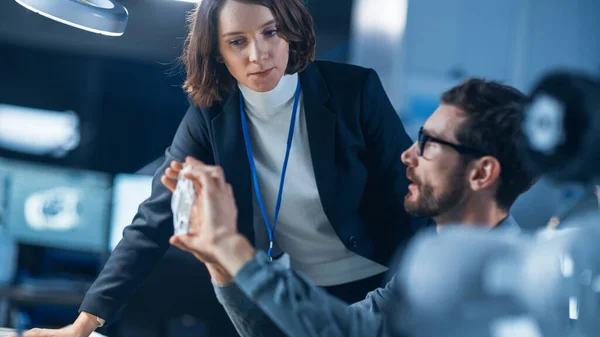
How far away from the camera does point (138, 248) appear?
118 cm

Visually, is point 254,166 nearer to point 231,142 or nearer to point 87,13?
point 231,142

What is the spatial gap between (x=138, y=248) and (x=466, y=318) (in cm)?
63

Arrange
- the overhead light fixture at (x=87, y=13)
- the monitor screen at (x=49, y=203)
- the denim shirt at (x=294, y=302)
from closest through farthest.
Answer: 1. the denim shirt at (x=294, y=302)
2. the overhead light fixture at (x=87, y=13)
3. the monitor screen at (x=49, y=203)

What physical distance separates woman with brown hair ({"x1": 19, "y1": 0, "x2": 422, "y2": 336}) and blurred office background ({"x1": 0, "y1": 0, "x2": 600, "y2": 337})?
0.24 ft

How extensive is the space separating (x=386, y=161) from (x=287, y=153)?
→ 0.59ft

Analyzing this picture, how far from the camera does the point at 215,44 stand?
1.12 meters

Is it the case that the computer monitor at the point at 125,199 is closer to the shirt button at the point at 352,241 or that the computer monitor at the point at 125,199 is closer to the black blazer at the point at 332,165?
the black blazer at the point at 332,165

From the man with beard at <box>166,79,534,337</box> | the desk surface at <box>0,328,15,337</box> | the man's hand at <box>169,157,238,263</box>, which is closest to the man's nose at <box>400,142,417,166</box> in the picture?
the man with beard at <box>166,79,534,337</box>

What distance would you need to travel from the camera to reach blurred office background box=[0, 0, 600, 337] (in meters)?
1.30

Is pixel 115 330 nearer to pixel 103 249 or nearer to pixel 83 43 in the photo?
pixel 103 249

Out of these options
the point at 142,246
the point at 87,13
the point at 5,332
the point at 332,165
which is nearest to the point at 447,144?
the point at 332,165

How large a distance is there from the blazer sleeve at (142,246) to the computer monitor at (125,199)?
49 mm

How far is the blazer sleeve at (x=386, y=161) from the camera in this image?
3.95 ft

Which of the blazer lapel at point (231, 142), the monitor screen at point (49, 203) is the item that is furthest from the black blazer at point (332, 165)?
the monitor screen at point (49, 203)
